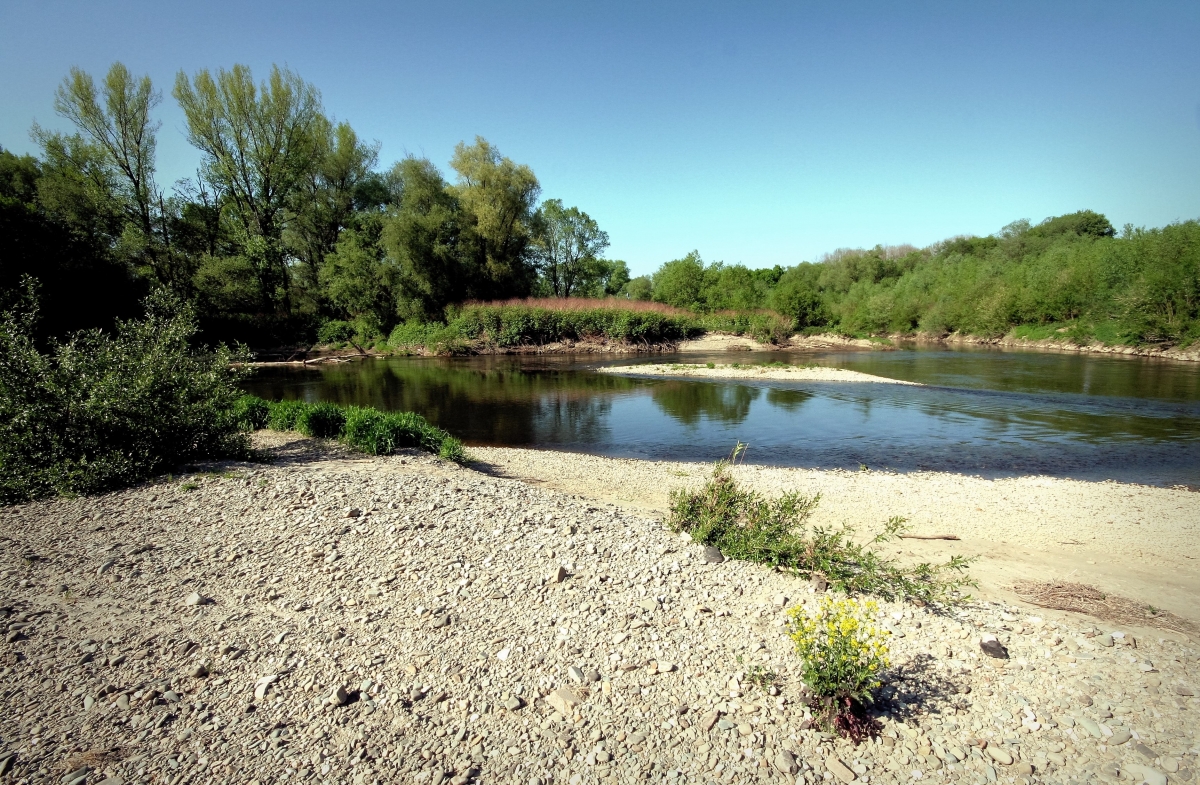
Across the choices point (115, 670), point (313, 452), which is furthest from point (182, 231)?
point (115, 670)

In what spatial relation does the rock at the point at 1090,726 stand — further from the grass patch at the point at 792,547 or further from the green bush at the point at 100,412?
the green bush at the point at 100,412

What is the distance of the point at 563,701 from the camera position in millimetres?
4469

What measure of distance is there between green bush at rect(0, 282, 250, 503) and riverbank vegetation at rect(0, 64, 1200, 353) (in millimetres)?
30274

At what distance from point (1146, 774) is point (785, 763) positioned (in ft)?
8.11

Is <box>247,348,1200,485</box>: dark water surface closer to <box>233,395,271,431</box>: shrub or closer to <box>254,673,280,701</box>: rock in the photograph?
<box>233,395,271,431</box>: shrub

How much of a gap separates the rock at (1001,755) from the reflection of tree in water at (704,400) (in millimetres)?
17262

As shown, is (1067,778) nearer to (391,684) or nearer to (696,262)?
(391,684)

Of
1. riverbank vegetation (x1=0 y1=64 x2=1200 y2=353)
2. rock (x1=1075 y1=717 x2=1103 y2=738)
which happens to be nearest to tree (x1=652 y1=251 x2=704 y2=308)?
riverbank vegetation (x1=0 y1=64 x2=1200 y2=353)

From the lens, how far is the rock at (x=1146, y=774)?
3797mm

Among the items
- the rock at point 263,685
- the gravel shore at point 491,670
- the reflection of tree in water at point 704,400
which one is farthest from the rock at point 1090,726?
the reflection of tree in water at point 704,400

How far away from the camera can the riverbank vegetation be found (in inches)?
1559

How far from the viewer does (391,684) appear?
181 inches

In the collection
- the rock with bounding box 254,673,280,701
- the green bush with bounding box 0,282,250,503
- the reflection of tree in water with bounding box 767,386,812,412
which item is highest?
the green bush with bounding box 0,282,250,503

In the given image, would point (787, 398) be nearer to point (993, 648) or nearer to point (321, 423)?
A: point (321, 423)
